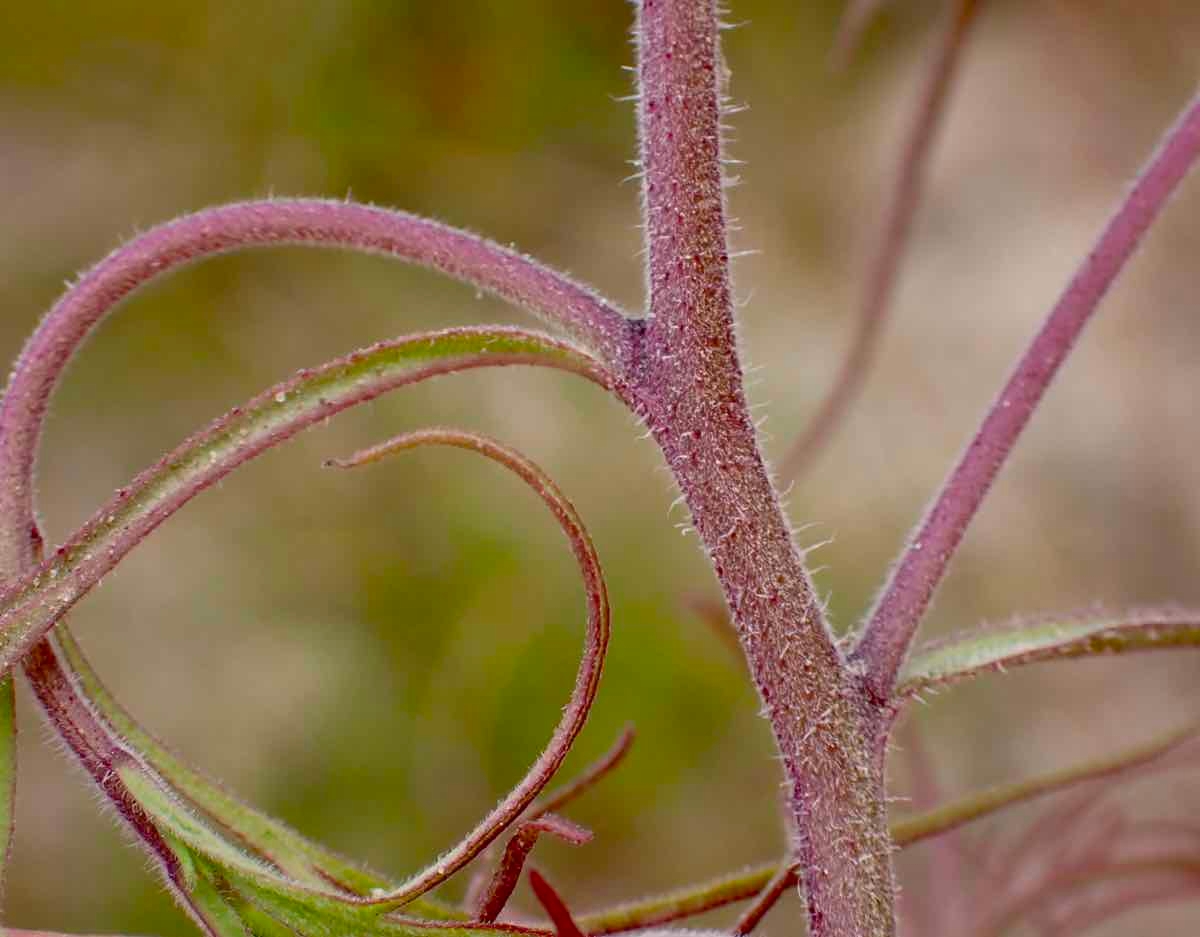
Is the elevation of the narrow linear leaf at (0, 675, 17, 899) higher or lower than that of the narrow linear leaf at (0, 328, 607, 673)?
lower

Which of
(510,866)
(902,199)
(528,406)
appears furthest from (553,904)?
(528,406)

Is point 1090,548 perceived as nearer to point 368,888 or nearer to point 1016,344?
point 1016,344

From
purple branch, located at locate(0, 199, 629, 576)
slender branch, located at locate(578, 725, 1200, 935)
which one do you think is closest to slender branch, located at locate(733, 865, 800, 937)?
slender branch, located at locate(578, 725, 1200, 935)

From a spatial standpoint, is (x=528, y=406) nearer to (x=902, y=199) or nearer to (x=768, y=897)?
(x=902, y=199)

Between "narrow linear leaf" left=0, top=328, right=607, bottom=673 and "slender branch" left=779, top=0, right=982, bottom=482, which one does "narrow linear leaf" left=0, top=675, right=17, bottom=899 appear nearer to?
"narrow linear leaf" left=0, top=328, right=607, bottom=673

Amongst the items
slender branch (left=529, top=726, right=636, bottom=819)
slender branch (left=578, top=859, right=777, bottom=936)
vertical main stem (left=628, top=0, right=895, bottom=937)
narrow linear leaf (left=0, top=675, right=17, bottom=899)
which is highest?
vertical main stem (left=628, top=0, right=895, bottom=937)

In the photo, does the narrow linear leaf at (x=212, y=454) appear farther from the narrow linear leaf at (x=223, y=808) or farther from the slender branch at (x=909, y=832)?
the slender branch at (x=909, y=832)

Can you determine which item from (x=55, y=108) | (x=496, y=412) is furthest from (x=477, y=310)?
(x=55, y=108)
